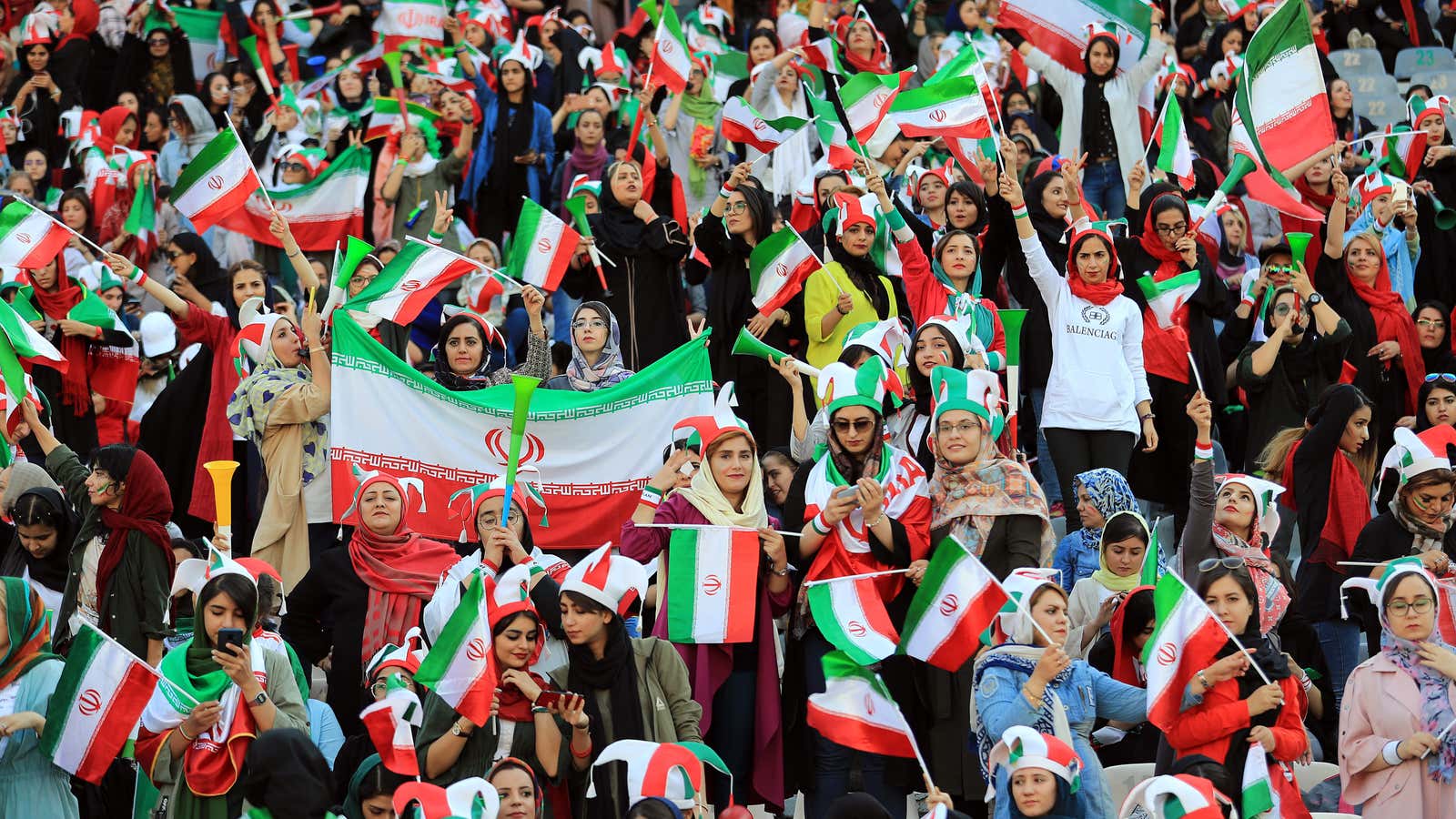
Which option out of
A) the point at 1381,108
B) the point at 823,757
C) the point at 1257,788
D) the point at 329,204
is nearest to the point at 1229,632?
the point at 1257,788

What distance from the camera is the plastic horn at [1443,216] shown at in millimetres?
13141

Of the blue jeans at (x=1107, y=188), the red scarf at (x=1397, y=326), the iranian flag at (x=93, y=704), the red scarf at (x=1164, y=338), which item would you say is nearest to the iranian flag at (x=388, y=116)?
the blue jeans at (x=1107, y=188)

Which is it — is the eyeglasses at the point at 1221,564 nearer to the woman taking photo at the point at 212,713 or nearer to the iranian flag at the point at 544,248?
the woman taking photo at the point at 212,713

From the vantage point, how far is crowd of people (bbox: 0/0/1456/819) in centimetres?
729

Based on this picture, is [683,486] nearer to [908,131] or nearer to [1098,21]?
[908,131]

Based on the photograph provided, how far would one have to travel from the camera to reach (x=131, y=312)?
12883 millimetres

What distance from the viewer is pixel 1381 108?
16.6 m

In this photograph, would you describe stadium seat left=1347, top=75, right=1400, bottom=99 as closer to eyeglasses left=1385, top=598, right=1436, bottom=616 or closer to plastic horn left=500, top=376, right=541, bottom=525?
eyeglasses left=1385, top=598, right=1436, bottom=616

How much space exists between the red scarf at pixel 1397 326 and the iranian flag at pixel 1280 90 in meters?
0.95

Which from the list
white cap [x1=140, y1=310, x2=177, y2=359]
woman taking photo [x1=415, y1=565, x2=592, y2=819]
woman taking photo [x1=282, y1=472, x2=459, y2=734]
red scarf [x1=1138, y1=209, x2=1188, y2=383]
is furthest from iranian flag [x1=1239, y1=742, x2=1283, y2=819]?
white cap [x1=140, y1=310, x2=177, y2=359]

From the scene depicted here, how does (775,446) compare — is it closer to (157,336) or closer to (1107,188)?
(157,336)

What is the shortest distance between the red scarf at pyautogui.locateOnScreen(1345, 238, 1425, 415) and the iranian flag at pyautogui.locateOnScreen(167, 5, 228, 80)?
32.4 ft

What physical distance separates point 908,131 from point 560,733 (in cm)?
552

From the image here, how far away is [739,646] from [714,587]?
0.26 meters
